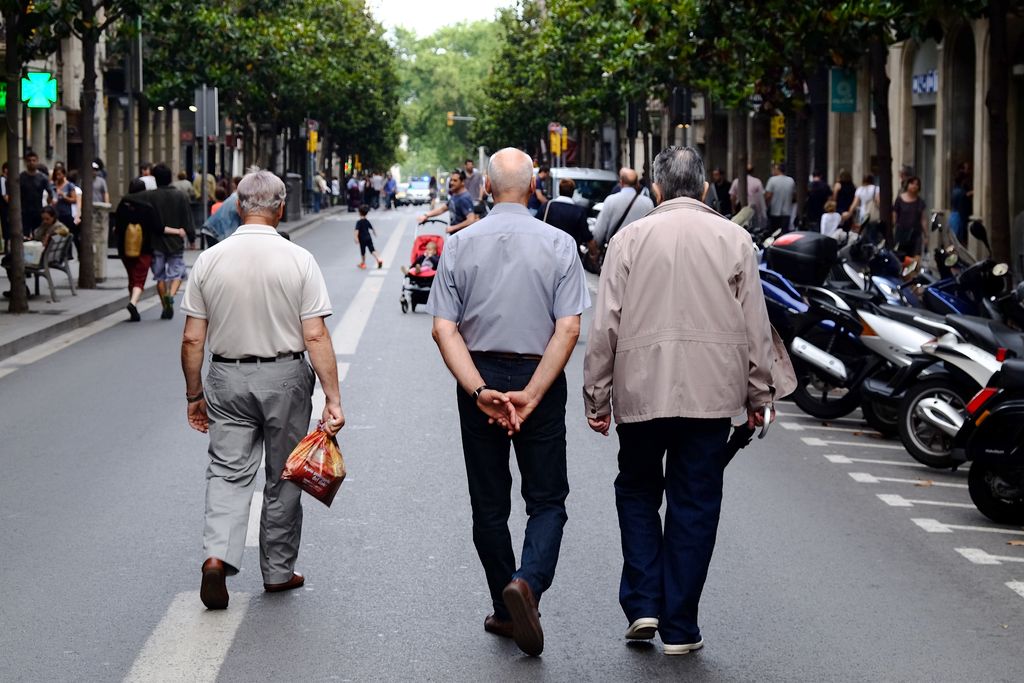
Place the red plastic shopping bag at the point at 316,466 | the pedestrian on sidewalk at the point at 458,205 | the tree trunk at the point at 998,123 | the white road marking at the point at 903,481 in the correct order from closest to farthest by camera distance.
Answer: the red plastic shopping bag at the point at 316,466 < the white road marking at the point at 903,481 < the tree trunk at the point at 998,123 < the pedestrian on sidewalk at the point at 458,205

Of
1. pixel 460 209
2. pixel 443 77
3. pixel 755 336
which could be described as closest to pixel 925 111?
pixel 460 209

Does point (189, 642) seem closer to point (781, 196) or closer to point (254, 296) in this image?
point (254, 296)

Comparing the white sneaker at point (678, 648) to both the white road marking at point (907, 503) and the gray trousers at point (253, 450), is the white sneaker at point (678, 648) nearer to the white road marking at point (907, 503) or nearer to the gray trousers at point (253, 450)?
the gray trousers at point (253, 450)

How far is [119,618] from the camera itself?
21.5 ft

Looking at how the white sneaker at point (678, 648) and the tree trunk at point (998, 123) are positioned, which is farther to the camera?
the tree trunk at point (998, 123)

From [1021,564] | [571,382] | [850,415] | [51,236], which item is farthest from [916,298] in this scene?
[51,236]

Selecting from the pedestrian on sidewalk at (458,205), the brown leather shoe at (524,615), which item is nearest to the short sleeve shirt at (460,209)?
the pedestrian on sidewalk at (458,205)

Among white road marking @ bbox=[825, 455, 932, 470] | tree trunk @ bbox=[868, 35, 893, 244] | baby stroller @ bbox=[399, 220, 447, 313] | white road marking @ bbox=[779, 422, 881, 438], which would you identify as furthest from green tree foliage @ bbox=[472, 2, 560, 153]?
white road marking @ bbox=[825, 455, 932, 470]

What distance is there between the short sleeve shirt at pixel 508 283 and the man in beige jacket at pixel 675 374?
17 centimetres

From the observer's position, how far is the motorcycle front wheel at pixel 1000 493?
29.1ft

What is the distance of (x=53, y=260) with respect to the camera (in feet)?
71.6

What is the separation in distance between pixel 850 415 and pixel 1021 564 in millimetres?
5562

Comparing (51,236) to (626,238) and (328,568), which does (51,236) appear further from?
(626,238)

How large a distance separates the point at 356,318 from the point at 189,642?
48.5 feet
